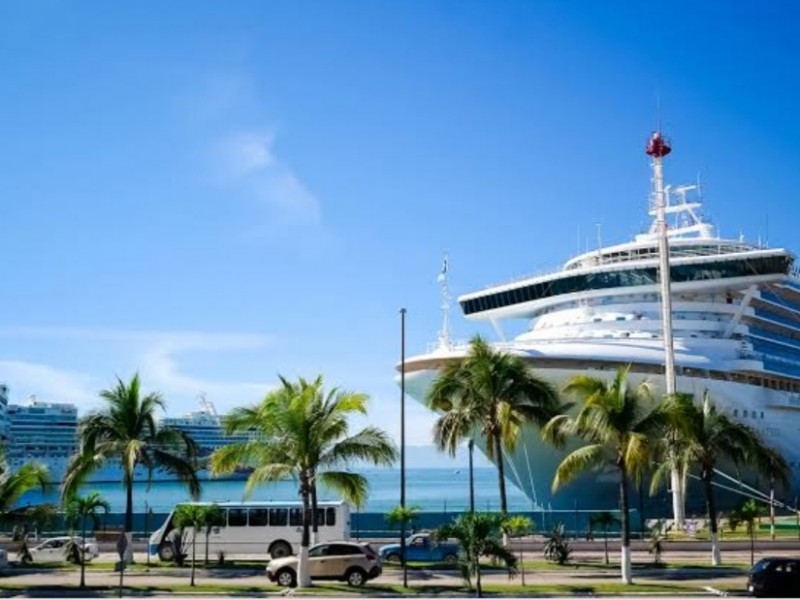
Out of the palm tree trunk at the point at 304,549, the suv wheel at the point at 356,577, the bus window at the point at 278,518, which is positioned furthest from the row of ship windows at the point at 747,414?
the palm tree trunk at the point at 304,549

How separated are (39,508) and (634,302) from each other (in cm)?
3801

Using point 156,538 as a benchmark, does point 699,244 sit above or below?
above

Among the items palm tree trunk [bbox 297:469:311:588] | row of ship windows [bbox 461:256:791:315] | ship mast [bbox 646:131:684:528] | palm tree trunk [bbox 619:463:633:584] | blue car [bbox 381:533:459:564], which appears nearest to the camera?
palm tree trunk [bbox 297:469:311:588]

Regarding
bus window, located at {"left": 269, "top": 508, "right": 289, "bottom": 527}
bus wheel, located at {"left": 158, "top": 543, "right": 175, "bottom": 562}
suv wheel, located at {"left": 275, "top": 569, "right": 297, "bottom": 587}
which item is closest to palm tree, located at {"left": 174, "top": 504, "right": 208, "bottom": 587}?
bus wheel, located at {"left": 158, "top": 543, "right": 175, "bottom": 562}

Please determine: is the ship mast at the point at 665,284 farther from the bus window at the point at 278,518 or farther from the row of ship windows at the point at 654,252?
the bus window at the point at 278,518

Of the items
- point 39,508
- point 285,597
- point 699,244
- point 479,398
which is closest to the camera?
point 285,597

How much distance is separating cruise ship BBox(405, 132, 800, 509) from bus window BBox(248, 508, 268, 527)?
18.0 m

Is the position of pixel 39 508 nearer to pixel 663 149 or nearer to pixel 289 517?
pixel 289 517

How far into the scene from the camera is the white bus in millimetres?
33375

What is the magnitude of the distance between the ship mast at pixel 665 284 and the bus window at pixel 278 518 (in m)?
17.6

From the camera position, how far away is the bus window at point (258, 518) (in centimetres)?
3359

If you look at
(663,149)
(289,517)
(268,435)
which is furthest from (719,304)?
(268,435)

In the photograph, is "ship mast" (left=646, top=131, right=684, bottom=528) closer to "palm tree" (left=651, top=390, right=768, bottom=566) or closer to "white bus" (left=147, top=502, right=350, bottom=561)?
"palm tree" (left=651, top=390, right=768, bottom=566)

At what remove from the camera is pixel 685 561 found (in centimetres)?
3278
